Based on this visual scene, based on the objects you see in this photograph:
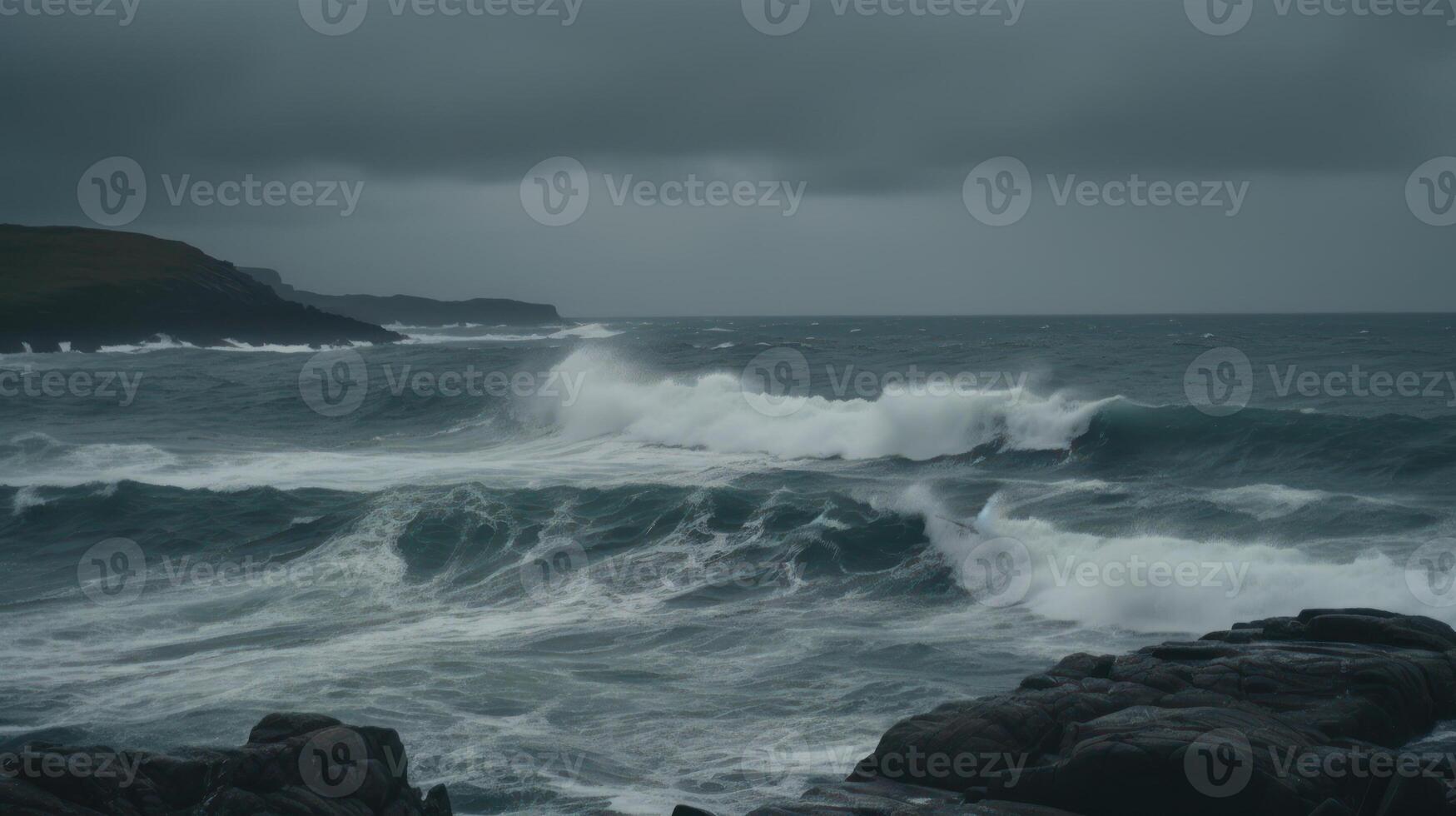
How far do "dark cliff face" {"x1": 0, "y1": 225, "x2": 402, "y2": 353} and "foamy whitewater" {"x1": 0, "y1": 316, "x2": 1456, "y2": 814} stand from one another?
55213mm

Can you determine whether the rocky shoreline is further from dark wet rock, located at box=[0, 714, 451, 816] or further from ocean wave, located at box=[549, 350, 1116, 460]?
ocean wave, located at box=[549, 350, 1116, 460]

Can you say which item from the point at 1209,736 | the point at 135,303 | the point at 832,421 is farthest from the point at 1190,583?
the point at 135,303

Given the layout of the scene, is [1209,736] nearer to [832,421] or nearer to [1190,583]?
[1190,583]

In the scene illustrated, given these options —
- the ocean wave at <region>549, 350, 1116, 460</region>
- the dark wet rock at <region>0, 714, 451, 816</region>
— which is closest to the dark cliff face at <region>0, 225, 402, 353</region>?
the ocean wave at <region>549, 350, 1116, 460</region>

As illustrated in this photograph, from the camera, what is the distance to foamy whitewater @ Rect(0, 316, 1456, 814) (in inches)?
472

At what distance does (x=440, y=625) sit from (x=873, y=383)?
33.4m

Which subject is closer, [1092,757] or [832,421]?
[1092,757]

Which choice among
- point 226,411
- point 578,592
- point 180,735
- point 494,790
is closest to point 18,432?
point 226,411

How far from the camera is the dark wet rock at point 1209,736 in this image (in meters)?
7.80

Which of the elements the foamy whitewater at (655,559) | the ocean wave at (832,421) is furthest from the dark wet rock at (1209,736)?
the ocean wave at (832,421)

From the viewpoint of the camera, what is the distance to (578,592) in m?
18.3

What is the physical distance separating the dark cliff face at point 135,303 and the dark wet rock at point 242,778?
87.5 meters

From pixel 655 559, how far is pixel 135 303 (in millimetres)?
91062

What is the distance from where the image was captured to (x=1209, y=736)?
26.9 feet
